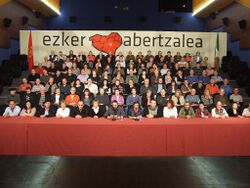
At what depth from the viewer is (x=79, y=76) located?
905cm

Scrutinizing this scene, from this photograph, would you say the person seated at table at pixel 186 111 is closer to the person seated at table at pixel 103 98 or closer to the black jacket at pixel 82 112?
the black jacket at pixel 82 112

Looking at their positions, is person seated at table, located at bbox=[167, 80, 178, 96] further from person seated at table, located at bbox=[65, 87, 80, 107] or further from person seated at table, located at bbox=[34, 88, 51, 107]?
person seated at table, located at bbox=[34, 88, 51, 107]

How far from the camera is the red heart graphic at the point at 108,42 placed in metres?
11.0

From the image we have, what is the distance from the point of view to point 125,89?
834 centimetres

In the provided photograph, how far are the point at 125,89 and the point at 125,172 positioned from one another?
397cm

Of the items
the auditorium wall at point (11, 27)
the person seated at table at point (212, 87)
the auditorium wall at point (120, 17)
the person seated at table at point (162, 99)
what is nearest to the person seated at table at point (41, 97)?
the person seated at table at point (162, 99)

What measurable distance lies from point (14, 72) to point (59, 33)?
217 centimetres

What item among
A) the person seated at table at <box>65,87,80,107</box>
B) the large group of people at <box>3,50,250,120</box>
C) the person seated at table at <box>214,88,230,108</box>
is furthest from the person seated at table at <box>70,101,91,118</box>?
the person seated at table at <box>214,88,230,108</box>

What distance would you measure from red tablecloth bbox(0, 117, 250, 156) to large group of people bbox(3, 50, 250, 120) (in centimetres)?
112

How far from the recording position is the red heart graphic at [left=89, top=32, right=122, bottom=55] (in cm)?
1096

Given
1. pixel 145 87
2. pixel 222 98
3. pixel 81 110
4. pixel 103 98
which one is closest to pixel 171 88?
pixel 145 87

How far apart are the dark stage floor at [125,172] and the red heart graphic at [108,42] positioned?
20.8 ft

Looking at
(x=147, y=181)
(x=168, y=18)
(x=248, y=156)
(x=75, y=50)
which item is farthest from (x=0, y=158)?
(x=168, y=18)

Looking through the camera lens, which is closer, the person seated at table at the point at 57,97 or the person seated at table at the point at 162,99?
the person seated at table at the point at 162,99
